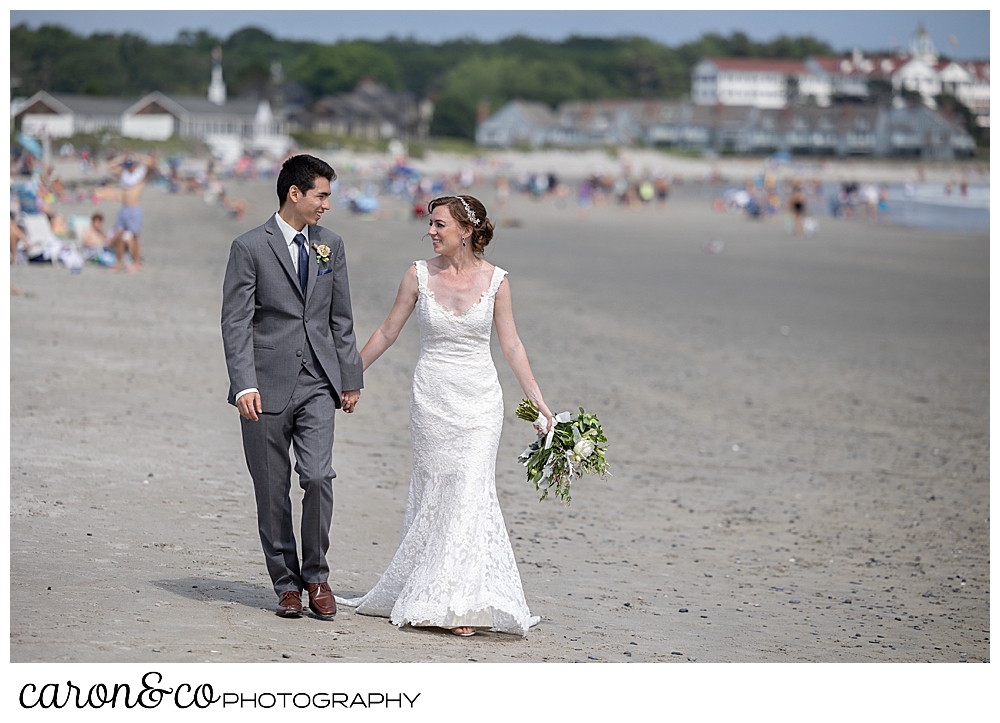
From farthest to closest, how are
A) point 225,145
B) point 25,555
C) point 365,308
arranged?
point 225,145
point 365,308
point 25,555

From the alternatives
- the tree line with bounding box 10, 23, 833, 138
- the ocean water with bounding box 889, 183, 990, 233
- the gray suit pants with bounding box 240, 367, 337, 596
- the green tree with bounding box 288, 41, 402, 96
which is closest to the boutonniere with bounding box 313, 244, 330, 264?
the gray suit pants with bounding box 240, 367, 337, 596

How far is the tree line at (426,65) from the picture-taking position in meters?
94.4

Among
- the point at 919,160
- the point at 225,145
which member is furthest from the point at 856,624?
the point at 919,160

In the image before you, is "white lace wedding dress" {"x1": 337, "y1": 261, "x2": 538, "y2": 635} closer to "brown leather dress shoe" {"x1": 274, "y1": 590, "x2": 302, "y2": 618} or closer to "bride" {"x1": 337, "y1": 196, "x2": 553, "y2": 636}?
"bride" {"x1": 337, "y1": 196, "x2": 553, "y2": 636}

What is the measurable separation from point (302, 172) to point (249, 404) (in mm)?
917

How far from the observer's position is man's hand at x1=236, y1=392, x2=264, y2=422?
452 cm

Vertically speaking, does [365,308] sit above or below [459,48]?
below

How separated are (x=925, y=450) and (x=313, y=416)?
7.11 meters

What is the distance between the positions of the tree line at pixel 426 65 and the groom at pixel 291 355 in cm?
8615

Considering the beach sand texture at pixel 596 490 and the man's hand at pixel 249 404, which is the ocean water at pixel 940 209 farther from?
the man's hand at pixel 249 404

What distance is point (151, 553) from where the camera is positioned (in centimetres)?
575

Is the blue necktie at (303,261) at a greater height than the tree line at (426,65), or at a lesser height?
lesser

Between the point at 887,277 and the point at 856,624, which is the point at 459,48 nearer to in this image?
the point at 887,277

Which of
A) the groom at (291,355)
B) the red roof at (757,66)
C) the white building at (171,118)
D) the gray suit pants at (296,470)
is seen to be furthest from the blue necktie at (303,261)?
the red roof at (757,66)
